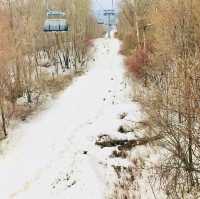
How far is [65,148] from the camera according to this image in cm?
1891

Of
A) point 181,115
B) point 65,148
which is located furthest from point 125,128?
point 181,115

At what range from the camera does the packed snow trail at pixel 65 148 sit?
15.2 m

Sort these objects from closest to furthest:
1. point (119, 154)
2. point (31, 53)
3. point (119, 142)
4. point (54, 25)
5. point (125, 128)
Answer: point (119, 154) → point (119, 142) → point (125, 128) → point (54, 25) → point (31, 53)

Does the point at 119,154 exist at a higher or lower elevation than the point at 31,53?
lower

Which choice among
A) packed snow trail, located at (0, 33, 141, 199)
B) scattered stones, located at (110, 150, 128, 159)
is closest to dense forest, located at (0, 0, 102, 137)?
packed snow trail, located at (0, 33, 141, 199)

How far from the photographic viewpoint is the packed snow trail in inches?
597

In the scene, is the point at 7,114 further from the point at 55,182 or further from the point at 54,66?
the point at 54,66

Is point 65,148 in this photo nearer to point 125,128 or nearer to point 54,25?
point 125,128

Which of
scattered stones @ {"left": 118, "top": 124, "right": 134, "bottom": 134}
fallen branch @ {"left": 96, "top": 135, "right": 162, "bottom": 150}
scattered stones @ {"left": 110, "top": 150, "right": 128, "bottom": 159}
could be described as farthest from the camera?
scattered stones @ {"left": 118, "top": 124, "right": 134, "bottom": 134}

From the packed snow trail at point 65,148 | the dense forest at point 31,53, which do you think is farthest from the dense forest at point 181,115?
the dense forest at point 31,53

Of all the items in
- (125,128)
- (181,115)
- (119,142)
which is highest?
(181,115)

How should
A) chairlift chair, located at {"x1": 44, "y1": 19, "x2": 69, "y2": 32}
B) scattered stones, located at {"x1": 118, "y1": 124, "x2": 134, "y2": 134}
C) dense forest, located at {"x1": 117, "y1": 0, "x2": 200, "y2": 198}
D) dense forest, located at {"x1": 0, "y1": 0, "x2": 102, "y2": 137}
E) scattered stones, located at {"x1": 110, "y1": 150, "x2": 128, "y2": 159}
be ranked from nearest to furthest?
dense forest, located at {"x1": 117, "y1": 0, "x2": 200, "y2": 198} → scattered stones, located at {"x1": 110, "y1": 150, "x2": 128, "y2": 159} → scattered stones, located at {"x1": 118, "y1": 124, "x2": 134, "y2": 134} → chairlift chair, located at {"x1": 44, "y1": 19, "x2": 69, "y2": 32} → dense forest, located at {"x1": 0, "y1": 0, "x2": 102, "y2": 137}

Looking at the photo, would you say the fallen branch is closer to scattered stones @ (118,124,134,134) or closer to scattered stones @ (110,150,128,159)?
scattered stones @ (110,150,128,159)

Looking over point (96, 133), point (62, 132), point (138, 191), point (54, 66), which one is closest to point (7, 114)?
point (62, 132)
